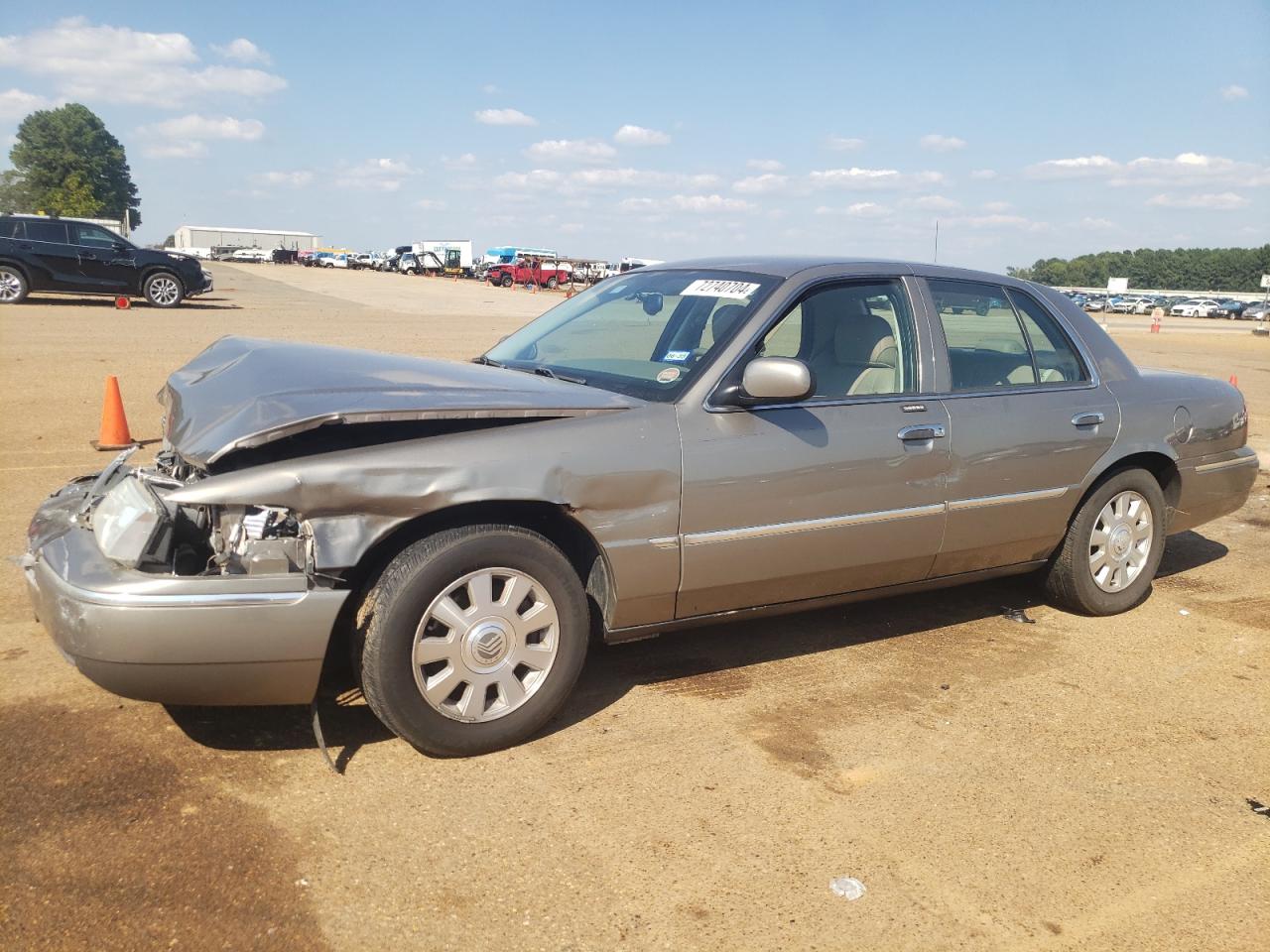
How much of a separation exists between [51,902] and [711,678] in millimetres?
2433

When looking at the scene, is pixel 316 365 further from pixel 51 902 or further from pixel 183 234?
pixel 183 234

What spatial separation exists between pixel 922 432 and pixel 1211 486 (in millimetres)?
2198

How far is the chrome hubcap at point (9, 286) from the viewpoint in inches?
796

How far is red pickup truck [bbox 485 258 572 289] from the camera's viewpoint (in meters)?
55.4

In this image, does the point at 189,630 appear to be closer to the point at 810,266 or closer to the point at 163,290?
the point at 810,266

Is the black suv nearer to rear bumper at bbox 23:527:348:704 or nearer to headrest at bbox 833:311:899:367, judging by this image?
headrest at bbox 833:311:899:367

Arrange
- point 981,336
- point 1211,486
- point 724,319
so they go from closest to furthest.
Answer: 1. point 724,319
2. point 981,336
3. point 1211,486

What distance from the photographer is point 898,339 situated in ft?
14.8

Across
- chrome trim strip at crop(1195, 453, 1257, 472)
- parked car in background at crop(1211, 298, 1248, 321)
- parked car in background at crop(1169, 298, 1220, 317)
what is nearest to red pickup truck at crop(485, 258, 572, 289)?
parked car in background at crop(1169, 298, 1220, 317)

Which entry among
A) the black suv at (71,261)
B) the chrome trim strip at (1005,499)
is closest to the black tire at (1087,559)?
the chrome trim strip at (1005,499)

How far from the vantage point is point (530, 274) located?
5584cm

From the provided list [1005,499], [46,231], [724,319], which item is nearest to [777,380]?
[724,319]

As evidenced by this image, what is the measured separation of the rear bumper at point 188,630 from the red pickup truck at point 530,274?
2063 inches

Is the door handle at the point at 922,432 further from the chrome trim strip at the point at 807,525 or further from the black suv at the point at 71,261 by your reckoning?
the black suv at the point at 71,261
